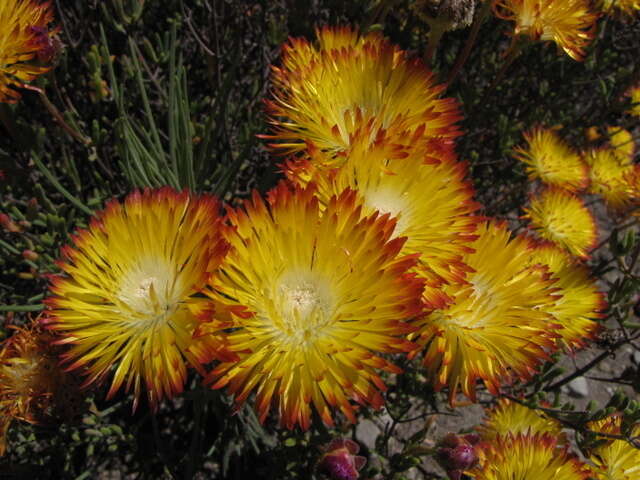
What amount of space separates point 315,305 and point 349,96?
24.5 inches

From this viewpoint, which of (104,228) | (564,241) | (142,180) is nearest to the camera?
(104,228)

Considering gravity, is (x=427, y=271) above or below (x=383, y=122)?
below

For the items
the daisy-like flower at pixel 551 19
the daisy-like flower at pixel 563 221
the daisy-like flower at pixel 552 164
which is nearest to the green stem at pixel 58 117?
the daisy-like flower at pixel 551 19

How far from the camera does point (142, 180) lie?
1682mm

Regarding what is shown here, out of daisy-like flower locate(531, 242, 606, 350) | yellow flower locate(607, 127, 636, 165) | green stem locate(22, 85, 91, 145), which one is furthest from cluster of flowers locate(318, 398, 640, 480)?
yellow flower locate(607, 127, 636, 165)

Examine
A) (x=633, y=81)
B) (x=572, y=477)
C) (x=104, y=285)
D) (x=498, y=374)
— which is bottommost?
(x=572, y=477)

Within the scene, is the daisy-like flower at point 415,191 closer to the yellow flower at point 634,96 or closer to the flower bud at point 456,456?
the flower bud at point 456,456

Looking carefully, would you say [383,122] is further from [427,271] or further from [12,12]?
[12,12]

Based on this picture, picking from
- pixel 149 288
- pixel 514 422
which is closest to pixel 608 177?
pixel 514 422

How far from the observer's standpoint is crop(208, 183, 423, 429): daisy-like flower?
0.92 m

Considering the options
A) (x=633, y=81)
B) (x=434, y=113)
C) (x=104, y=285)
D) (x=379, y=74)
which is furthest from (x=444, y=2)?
(x=633, y=81)

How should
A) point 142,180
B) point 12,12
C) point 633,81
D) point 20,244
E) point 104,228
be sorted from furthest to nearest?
point 633,81 < point 20,244 < point 142,180 < point 12,12 < point 104,228

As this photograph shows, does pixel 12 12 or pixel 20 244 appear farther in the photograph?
pixel 20 244

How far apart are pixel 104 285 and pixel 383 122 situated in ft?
2.72
